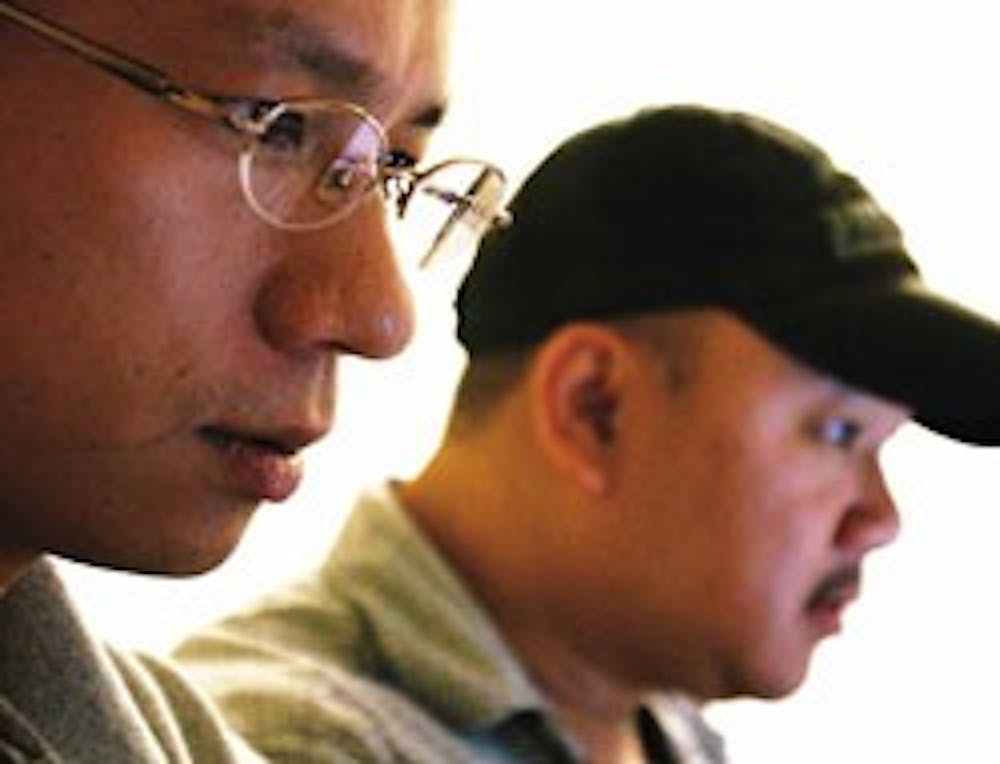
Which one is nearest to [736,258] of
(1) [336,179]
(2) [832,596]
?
(2) [832,596]

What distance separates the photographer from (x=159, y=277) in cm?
70

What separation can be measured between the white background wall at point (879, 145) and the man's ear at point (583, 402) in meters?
0.49

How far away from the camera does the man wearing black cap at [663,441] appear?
123 cm

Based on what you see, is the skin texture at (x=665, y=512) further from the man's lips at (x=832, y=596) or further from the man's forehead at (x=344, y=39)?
the man's forehead at (x=344, y=39)

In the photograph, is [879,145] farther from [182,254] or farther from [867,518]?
[182,254]

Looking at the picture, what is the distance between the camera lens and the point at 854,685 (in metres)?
1.78

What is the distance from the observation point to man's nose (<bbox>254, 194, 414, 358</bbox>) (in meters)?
0.73

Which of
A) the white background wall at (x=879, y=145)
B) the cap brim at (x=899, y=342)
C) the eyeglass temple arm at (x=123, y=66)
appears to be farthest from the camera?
the white background wall at (x=879, y=145)

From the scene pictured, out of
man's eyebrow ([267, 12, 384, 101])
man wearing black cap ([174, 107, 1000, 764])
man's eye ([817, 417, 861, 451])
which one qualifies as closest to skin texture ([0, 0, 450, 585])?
man's eyebrow ([267, 12, 384, 101])

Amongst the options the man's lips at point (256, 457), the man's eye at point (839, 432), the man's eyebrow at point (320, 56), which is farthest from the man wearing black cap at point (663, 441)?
the man's eyebrow at point (320, 56)

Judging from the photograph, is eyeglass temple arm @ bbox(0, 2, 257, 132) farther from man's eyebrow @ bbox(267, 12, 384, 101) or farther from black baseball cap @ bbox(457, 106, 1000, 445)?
black baseball cap @ bbox(457, 106, 1000, 445)

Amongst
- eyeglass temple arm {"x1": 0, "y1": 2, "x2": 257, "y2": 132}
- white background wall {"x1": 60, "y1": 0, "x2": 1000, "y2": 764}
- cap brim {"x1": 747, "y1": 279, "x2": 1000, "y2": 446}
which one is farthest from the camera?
white background wall {"x1": 60, "y1": 0, "x2": 1000, "y2": 764}

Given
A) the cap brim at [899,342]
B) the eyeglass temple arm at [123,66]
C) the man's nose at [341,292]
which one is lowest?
the man's nose at [341,292]

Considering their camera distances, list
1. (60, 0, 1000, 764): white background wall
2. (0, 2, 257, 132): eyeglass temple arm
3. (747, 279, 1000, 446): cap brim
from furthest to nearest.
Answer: (60, 0, 1000, 764): white background wall
(747, 279, 1000, 446): cap brim
(0, 2, 257, 132): eyeglass temple arm
